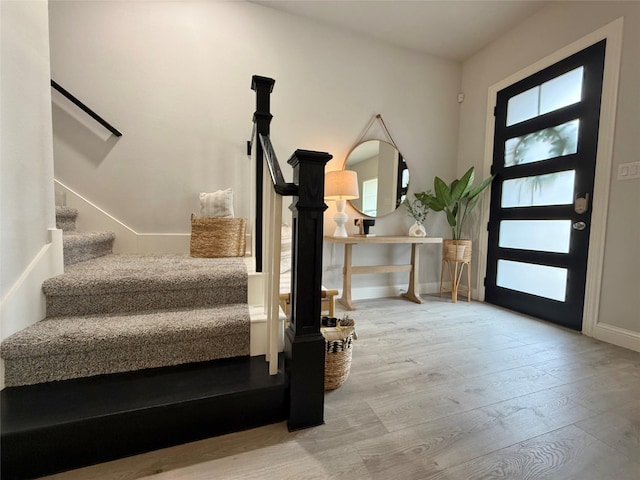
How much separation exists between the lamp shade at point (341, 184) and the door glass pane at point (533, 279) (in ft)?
5.92

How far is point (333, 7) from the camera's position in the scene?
8.54 ft

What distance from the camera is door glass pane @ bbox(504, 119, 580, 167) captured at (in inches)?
92.5

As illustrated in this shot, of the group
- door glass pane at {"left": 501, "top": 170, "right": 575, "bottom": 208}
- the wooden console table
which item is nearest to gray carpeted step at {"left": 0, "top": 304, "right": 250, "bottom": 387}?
the wooden console table

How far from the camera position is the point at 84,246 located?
177 cm

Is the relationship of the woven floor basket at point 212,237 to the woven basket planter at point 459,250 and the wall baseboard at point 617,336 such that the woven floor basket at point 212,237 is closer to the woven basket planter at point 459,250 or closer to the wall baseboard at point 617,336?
the woven basket planter at point 459,250

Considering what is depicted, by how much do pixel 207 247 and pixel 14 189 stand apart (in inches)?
39.3

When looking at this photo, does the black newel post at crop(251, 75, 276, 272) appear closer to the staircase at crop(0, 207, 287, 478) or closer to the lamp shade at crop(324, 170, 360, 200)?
the staircase at crop(0, 207, 287, 478)

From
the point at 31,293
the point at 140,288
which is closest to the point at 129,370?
the point at 140,288

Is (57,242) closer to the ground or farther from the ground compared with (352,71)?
closer to the ground

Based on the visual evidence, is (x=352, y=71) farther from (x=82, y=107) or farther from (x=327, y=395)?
(x=327, y=395)

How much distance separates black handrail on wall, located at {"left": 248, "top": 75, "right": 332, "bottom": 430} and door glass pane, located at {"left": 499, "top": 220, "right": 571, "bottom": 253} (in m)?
2.48

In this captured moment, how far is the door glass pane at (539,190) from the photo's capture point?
2389mm

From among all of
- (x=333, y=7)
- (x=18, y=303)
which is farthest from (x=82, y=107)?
(x=333, y=7)

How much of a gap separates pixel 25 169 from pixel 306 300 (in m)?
1.36
